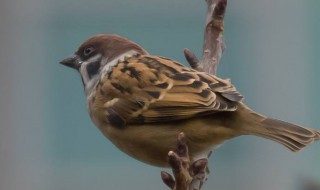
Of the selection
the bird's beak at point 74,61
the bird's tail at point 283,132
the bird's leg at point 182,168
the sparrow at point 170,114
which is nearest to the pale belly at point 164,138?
the sparrow at point 170,114

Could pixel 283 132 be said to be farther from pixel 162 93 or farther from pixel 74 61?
pixel 74 61

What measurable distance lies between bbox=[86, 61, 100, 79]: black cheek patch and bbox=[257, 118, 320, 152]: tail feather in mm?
1124

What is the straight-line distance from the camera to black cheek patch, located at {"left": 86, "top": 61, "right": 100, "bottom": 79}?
219 inches

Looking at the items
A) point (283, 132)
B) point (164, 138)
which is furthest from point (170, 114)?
point (283, 132)

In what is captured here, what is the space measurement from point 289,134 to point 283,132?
0.03 meters

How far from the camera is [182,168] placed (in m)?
4.04

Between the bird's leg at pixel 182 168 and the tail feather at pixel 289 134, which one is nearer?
the bird's leg at pixel 182 168

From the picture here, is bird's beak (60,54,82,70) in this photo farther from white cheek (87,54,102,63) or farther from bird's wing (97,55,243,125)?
bird's wing (97,55,243,125)

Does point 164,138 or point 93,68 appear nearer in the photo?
point 164,138

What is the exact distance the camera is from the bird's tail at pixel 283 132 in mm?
4833

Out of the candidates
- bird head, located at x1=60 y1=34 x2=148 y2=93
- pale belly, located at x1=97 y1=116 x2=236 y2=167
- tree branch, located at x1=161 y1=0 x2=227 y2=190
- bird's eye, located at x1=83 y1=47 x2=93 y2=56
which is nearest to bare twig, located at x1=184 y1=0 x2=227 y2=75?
tree branch, located at x1=161 y1=0 x2=227 y2=190

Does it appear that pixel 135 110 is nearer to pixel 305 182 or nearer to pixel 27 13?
pixel 305 182

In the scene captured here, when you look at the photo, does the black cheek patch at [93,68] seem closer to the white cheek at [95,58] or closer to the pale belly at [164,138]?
the white cheek at [95,58]

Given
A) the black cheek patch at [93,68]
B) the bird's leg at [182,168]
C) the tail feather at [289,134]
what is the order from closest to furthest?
1. the bird's leg at [182,168]
2. the tail feather at [289,134]
3. the black cheek patch at [93,68]
